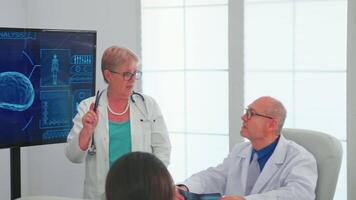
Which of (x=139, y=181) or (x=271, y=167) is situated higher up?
(x=139, y=181)

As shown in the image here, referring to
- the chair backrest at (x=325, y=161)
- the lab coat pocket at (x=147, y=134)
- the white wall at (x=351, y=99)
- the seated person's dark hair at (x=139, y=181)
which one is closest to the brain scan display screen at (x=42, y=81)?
the lab coat pocket at (x=147, y=134)

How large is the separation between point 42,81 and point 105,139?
2.17ft

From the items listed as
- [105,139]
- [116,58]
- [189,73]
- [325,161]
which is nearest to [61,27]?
[189,73]

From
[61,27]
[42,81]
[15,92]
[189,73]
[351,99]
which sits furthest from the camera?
[61,27]

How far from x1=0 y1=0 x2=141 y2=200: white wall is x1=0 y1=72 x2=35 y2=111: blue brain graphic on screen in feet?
3.35

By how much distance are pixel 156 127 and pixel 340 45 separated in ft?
4.35

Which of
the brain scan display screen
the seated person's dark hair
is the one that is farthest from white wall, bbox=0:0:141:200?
the seated person's dark hair

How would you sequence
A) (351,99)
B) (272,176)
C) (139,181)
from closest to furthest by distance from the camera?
(139,181)
(272,176)
(351,99)

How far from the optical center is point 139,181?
1307 millimetres

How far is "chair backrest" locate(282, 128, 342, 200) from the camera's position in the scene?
2.72m

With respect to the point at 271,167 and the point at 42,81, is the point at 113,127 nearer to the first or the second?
the point at 42,81

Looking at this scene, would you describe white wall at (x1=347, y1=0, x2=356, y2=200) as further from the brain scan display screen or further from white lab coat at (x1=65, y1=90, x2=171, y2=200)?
the brain scan display screen

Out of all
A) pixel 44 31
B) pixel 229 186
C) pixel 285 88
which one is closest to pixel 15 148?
pixel 44 31

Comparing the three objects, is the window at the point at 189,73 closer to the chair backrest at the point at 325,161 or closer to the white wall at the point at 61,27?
the white wall at the point at 61,27
